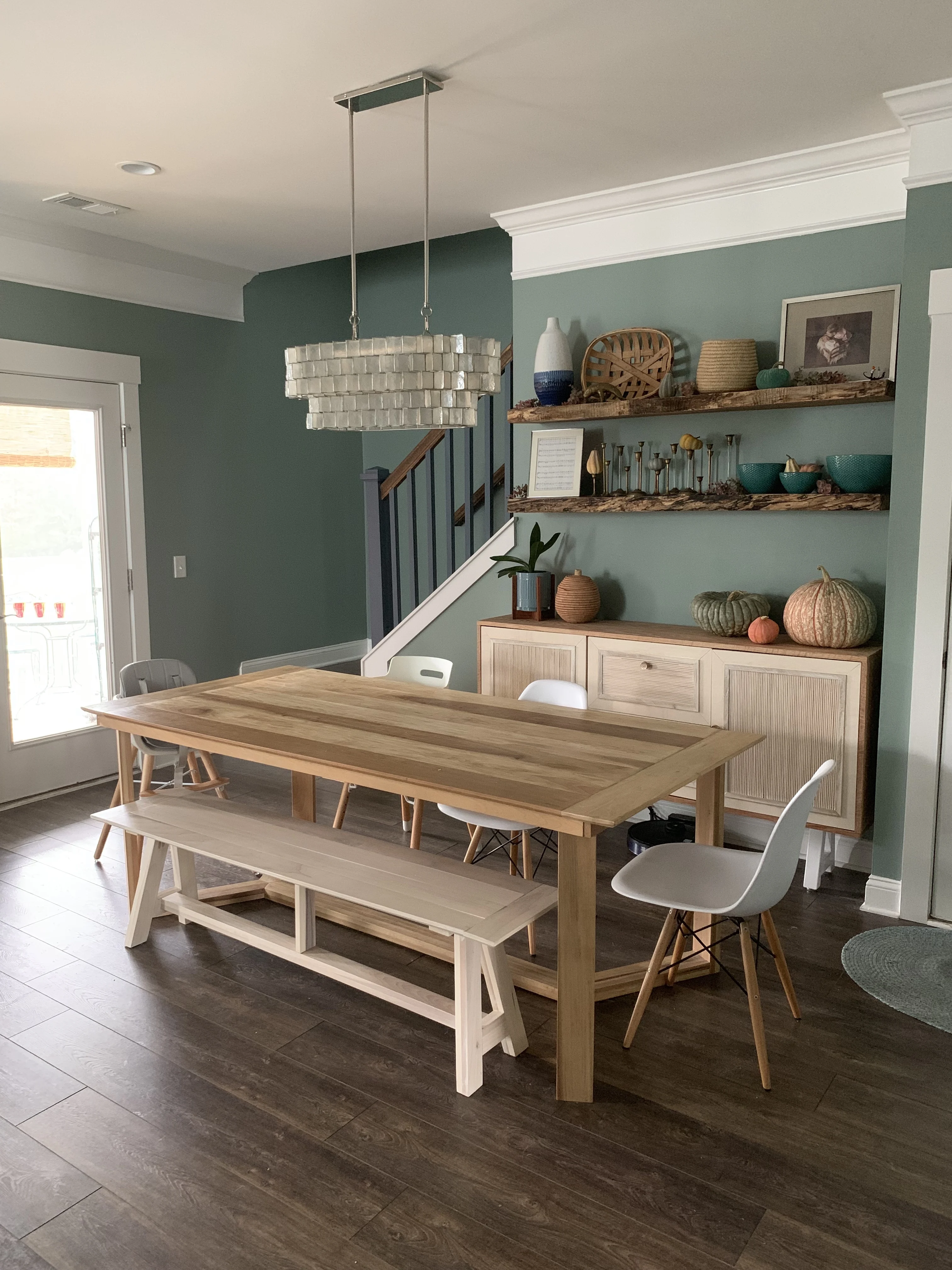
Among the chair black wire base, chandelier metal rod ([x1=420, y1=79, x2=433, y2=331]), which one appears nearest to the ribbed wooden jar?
the chair black wire base

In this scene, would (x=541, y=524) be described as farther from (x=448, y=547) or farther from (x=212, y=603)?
(x=212, y=603)

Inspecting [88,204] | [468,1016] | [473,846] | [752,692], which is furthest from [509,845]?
[88,204]

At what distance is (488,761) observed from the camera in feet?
8.55

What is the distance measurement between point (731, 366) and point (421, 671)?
68.5 inches

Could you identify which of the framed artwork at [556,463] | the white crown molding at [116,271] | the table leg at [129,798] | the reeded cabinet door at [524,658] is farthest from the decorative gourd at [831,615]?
the white crown molding at [116,271]

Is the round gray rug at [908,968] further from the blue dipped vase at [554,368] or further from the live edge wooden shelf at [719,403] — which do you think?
the blue dipped vase at [554,368]

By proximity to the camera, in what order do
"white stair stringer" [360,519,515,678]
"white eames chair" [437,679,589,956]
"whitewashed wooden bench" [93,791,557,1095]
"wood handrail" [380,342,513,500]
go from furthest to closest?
"wood handrail" [380,342,513,500], "white stair stringer" [360,519,515,678], "white eames chair" [437,679,589,956], "whitewashed wooden bench" [93,791,557,1095]

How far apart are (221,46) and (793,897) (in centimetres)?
326

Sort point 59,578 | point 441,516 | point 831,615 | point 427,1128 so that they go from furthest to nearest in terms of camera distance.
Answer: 1. point 441,516
2. point 59,578
3. point 831,615
4. point 427,1128

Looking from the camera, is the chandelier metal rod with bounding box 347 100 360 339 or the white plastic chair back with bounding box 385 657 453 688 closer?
the chandelier metal rod with bounding box 347 100 360 339

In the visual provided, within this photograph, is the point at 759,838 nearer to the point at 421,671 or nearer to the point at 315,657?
the point at 421,671

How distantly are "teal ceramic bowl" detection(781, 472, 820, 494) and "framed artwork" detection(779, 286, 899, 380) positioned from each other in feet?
1.31

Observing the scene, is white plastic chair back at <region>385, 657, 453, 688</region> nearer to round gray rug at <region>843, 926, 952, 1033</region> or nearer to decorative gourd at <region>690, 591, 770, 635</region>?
decorative gourd at <region>690, 591, 770, 635</region>

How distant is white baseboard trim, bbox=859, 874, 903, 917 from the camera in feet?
11.0
